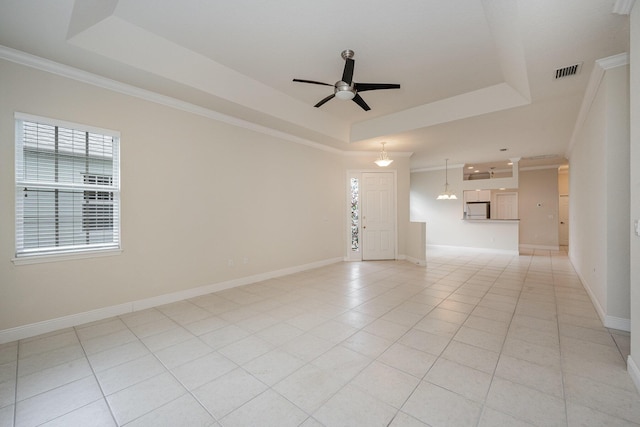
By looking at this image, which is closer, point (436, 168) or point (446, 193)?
point (446, 193)

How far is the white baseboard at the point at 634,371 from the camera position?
1.99 metres

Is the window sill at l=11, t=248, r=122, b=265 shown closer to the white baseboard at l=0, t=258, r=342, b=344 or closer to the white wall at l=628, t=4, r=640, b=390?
the white baseboard at l=0, t=258, r=342, b=344

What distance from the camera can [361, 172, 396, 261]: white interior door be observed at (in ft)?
23.4

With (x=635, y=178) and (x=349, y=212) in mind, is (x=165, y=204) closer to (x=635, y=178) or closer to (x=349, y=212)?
(x=349, y=212)

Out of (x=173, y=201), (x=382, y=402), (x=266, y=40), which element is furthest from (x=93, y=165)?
(x=382, y=402)

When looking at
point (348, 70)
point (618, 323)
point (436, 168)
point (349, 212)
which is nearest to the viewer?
point (618, 323)

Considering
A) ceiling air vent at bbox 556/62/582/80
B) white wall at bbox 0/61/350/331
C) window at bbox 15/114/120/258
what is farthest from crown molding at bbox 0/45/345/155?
ceiling air vent at bbox 556/62/582/80

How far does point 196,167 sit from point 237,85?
137 centimetres

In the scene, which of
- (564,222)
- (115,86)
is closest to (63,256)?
(115,86)

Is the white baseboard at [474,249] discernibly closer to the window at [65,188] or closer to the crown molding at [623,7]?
the crown molding at [623,7]

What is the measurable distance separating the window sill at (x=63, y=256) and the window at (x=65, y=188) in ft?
0.12

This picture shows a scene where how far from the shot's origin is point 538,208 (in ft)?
30.3

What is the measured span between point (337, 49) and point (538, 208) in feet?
31.4

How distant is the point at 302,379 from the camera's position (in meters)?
2.13
